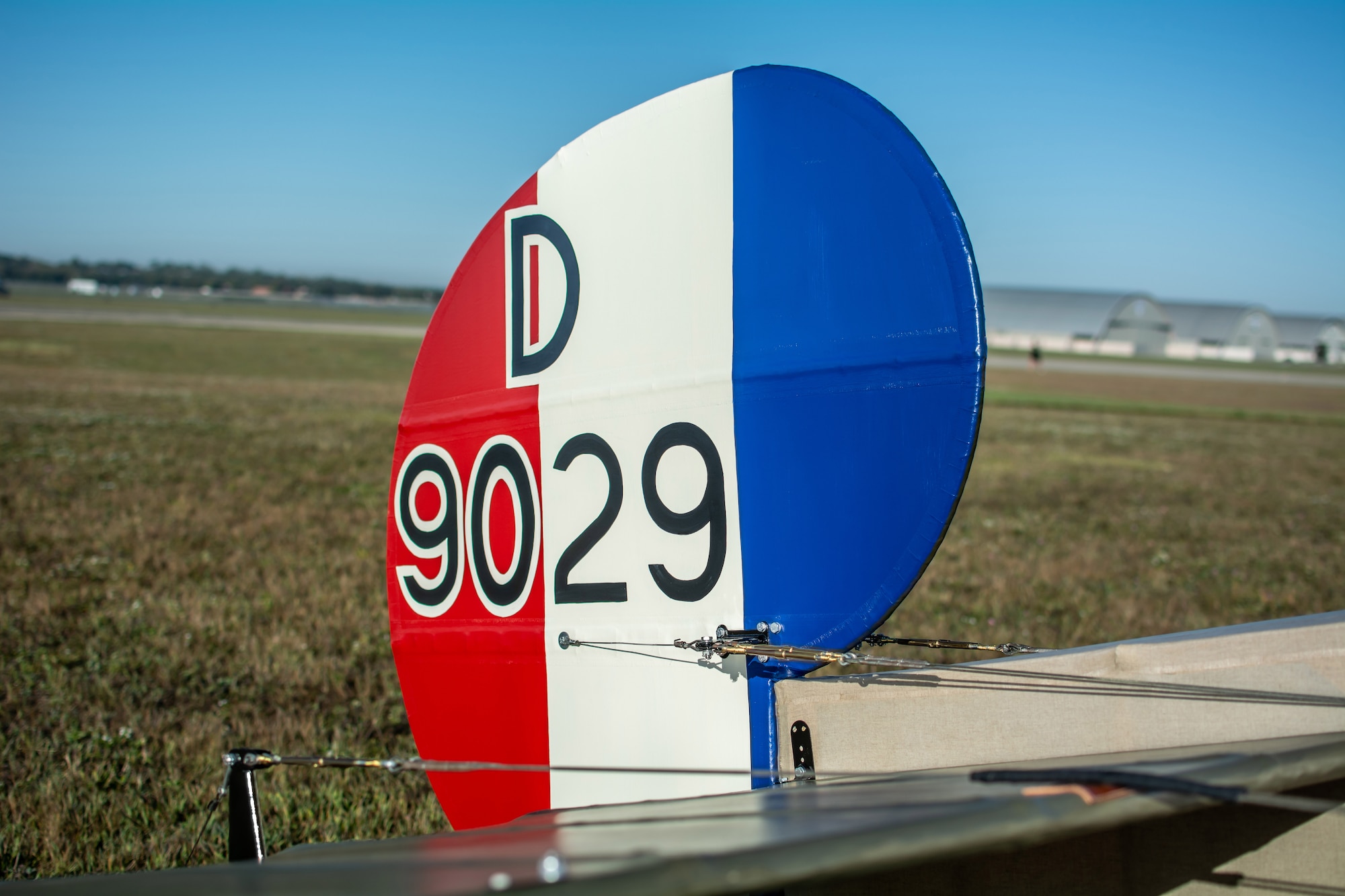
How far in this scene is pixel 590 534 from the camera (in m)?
2.29

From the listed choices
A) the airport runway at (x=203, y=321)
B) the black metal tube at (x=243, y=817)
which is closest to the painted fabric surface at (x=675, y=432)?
the black metal tube at (x=243, y=817)

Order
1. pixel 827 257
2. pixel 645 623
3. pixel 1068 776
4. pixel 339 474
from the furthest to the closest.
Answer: pixel 339 474
pixel 645 623
pixel 827 257
pixel 1068 776

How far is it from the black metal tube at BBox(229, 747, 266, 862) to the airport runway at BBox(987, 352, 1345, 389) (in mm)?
51562

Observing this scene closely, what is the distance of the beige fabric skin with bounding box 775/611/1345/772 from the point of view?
162cm

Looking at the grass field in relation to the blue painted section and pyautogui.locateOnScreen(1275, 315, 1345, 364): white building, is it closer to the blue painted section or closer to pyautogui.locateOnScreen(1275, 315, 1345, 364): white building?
the blue painted section

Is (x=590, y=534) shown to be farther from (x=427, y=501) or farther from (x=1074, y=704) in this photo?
(x=1074, y=704)

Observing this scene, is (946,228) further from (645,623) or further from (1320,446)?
(1320,446)

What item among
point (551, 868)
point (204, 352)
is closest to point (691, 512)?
point (551, 868)

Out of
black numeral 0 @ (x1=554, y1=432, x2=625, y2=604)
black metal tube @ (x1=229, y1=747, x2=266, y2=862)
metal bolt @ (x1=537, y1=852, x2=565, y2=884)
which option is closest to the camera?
metal bolt @ (x1=537, y1=852, x2=565, y2=884)

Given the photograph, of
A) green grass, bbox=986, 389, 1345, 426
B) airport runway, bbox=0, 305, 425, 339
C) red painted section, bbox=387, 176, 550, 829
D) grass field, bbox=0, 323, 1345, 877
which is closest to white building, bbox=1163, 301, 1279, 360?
green grass, bbox=986, 389, 1345, 426

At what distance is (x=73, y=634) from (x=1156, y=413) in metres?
27.9

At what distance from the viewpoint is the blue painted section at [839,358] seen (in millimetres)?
1788

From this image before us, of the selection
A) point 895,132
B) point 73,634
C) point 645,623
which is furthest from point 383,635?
point 895,132

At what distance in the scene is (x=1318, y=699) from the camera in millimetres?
1571
